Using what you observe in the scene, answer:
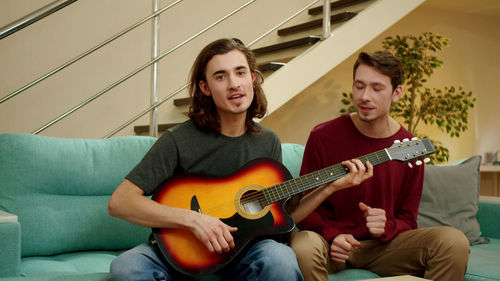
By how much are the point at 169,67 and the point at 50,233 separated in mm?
2591

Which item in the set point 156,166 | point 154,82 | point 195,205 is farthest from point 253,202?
point 154,82

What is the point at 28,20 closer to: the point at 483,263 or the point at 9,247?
the point at 9,247

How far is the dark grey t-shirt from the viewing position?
5.05 ft

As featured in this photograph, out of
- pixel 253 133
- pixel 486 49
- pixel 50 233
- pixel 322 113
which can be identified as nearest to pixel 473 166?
pixel 253 133

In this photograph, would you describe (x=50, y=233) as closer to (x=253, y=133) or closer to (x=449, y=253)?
(x=253, y=133)

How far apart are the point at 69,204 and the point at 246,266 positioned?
80cm

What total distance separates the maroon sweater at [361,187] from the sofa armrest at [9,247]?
3.04ft

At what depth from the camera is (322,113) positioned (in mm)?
4852

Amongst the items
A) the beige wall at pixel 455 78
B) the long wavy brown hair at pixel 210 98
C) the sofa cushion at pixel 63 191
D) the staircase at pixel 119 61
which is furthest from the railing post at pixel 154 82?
the beige wall at pixel 455 78

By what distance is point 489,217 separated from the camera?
2.38m

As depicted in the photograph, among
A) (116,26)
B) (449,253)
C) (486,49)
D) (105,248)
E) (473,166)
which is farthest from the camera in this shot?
(486,49)

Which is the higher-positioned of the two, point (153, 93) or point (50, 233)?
point (153, 93)

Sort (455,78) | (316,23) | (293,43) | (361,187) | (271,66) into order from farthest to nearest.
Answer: (455,78)
(316,23)
(293,43)
(271,66)
(361,187)

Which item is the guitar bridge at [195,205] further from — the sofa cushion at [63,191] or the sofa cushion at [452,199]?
the sofa cushion at [452,199]
